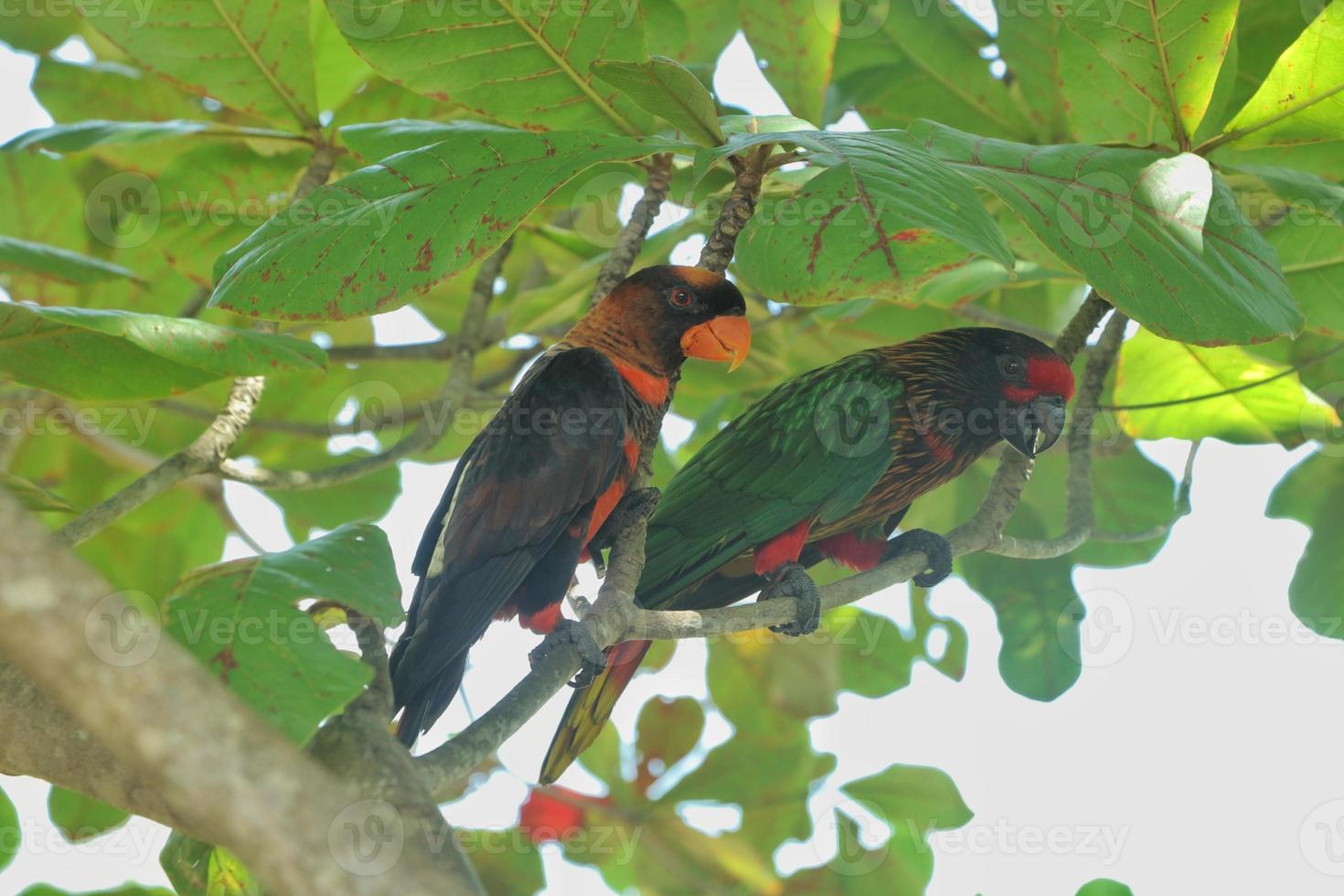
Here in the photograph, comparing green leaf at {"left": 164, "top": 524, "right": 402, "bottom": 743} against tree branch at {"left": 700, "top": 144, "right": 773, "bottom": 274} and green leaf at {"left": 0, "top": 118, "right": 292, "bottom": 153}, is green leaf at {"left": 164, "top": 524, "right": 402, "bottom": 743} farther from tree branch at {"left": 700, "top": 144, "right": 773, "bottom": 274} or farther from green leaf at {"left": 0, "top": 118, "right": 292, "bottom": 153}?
green leaf at {"left": 0, "top": 118, "right": 292, "bottom": 153}

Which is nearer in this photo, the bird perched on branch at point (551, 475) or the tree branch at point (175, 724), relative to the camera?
the tree branch at point (175, 724)

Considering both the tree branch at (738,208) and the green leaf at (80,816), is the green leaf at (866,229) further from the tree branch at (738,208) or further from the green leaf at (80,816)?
the green leaf at (80,816)

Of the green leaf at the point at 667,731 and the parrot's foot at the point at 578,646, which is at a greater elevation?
the green leaf at the point at 667,731

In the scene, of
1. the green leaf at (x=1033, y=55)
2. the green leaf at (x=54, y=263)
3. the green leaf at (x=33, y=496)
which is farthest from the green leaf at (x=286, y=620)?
the green leaf at (x=1033, y=55)

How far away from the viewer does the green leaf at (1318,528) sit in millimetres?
2500

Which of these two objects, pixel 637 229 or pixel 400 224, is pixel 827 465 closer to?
pixel 637 229

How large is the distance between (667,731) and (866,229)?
1.93 m

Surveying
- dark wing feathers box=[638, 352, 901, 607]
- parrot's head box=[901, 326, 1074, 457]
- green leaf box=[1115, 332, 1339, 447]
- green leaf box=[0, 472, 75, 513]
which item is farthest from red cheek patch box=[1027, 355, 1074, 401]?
green leaf box=[0, 472, 75, 513]

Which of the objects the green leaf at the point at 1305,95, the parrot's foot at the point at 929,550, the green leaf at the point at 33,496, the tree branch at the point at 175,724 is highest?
the green leaf at the point at 1305,95

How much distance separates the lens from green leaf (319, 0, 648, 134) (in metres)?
1.85

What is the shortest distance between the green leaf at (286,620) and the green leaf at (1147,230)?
105cm

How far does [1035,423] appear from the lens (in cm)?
250

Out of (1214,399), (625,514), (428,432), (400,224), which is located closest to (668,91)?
(400,224)

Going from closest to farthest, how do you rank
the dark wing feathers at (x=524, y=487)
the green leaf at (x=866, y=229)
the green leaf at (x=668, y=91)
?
the green leaf at (x=866, y=229), the green leaf at (x=668, y=91), the dark wing feathers at (x=524, y=487)
